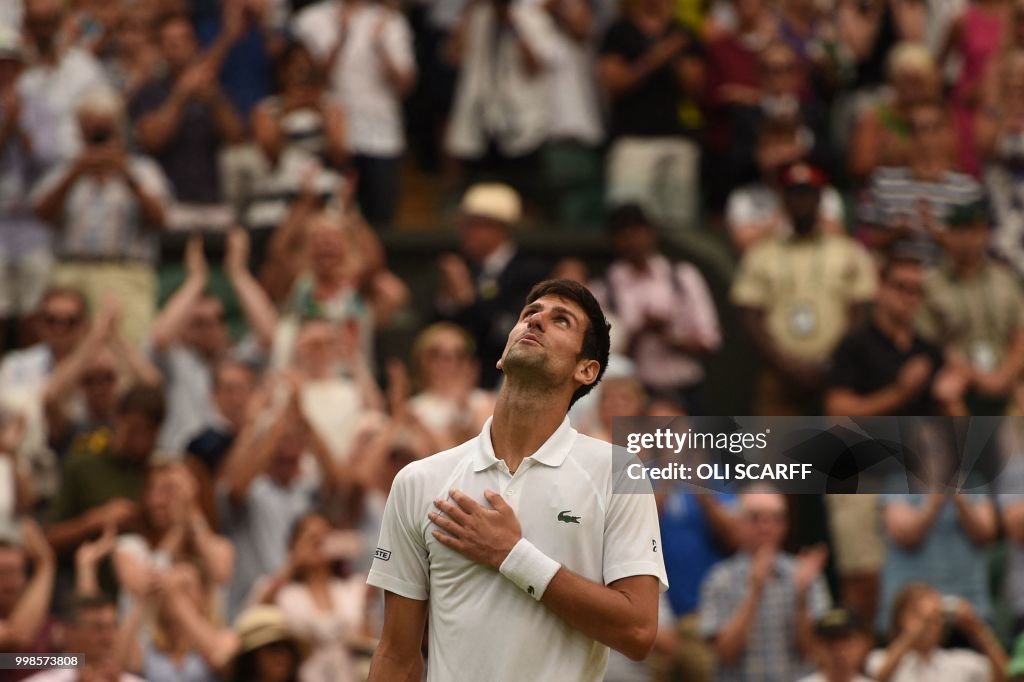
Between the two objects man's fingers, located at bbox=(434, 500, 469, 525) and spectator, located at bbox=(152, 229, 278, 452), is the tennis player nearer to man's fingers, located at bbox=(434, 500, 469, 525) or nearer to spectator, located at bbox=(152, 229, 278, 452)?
man's fingers, located at bbox=(434, 500, 469, 525)

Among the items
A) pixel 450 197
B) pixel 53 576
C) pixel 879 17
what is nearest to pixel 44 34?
pixel 450 197

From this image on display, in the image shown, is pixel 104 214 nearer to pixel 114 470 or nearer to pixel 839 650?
pixel 114 470

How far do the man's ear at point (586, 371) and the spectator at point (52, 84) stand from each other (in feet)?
22.2

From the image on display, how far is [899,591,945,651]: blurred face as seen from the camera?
9258 mm

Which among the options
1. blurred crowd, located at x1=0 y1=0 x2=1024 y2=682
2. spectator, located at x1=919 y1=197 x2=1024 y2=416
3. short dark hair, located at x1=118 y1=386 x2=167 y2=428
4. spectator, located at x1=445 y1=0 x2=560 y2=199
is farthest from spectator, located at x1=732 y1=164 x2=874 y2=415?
short dark hair, located at x1=118 y1=386 x2=167 y2=428

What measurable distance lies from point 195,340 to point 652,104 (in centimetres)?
381

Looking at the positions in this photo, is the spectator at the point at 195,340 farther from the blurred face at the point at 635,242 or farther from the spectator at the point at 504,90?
the spectator at the point at 504,90

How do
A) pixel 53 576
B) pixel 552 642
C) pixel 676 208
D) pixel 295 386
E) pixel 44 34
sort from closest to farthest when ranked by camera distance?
pixel 552 642
pixel 53 576
pixel 295 386
pixel 44 34
pixel 676 208

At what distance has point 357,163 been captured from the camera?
12938mm

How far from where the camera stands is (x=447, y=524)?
5410mm

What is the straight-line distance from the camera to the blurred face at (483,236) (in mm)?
11523

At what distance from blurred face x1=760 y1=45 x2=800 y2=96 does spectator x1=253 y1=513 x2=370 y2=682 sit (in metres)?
4.78

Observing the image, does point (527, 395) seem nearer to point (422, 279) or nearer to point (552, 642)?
point (552, 642)

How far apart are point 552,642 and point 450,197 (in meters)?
8.64
